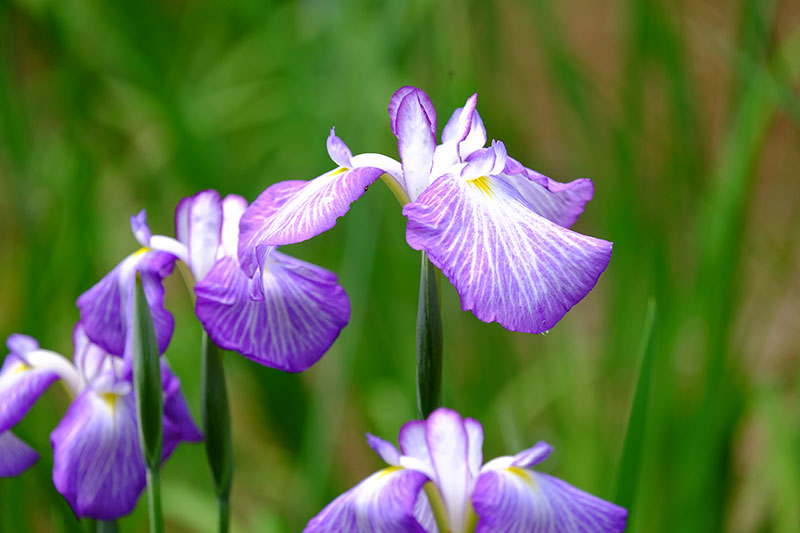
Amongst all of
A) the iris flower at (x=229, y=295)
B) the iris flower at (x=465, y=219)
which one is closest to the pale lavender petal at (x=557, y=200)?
the iris flower at (x=465, y=219)

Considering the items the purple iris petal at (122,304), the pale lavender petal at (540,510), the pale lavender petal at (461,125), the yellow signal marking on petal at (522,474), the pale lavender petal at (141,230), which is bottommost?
the pale lavender petal at (540,510)

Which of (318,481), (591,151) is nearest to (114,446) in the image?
(318,481)

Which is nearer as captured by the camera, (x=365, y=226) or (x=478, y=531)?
(x=478, y=531)

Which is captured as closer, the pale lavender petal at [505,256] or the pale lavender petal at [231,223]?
the pale lavender petal at [505,256]

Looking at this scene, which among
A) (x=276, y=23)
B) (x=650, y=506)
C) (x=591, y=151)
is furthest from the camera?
(x=276, y=23)

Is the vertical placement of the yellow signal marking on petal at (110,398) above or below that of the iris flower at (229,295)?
below

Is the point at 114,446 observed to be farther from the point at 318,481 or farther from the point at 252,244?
the point at 318,481

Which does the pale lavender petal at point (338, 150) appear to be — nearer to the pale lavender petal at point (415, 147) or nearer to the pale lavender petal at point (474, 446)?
the pale lavender petal at point (415, 147)

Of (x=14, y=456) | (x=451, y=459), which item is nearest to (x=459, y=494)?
(x=451, y=459)

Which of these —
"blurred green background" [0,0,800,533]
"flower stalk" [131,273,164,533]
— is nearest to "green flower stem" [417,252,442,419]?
"flower stalk" [131,273,164,533]
